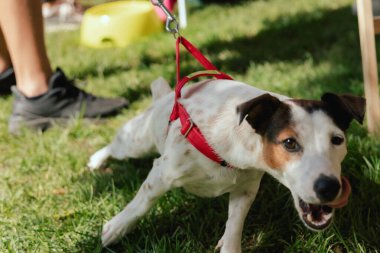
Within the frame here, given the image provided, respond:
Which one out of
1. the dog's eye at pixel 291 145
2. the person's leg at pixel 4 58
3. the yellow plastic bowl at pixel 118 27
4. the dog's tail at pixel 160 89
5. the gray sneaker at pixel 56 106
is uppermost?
the dog's eye at pixel 291 145

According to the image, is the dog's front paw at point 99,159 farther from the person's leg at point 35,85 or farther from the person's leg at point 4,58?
the person's leg at point 4,58

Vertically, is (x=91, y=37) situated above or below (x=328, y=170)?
below

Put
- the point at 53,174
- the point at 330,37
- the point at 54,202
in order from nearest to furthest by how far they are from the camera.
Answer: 1. the point at 54,202
2. the point at 53,174
3. the point at 330,37

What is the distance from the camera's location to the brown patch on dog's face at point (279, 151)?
184 cm

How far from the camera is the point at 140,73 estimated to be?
477 centimetres

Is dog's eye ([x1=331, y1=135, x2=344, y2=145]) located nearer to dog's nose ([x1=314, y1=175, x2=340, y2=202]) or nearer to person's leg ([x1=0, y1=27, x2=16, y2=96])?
dog's nose ([x1=314, y1=175, x2=340, y2=202])

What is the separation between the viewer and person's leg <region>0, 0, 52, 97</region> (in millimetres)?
3398

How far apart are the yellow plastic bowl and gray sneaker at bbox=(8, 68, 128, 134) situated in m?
1.89

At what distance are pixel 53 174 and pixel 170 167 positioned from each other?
1150 millimetres

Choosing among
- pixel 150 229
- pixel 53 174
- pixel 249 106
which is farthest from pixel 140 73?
pixel 249 106

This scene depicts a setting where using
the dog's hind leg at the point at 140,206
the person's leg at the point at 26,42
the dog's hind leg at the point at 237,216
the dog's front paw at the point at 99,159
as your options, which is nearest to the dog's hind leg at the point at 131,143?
the dog's front paw at the point at 99,159

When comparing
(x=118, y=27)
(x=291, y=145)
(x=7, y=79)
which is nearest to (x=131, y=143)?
(x=291, y=145)

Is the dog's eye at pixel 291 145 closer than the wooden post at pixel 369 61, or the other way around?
the dog's eye at pixel 291 145

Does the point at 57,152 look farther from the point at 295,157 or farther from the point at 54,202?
the point at 295,157
